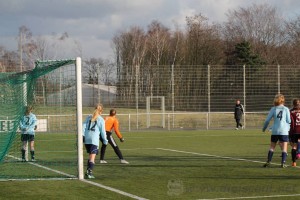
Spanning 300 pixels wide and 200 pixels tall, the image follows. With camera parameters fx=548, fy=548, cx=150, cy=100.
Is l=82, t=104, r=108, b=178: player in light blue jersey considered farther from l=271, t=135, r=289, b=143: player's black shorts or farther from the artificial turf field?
l=271, t=135, r=289, b=143: player's black shorts

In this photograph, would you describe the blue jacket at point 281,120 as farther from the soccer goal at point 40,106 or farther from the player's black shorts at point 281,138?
the soccer goal at point 40,106

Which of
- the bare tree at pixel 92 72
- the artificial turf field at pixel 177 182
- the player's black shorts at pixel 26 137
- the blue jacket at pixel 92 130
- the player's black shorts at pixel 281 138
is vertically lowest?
the artificial turf field at pixel 177 182

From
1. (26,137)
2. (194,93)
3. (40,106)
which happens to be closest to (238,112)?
(194,93)

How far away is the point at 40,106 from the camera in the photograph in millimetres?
16547

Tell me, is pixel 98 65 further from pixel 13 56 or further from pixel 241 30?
pixel 241 30

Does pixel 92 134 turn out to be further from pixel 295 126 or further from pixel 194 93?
pixel 194 93

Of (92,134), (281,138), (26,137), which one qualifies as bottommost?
(26,137)

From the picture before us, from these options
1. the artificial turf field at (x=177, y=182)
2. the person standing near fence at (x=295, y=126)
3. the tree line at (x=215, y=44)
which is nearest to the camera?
the artificial turf field at (x=177, y=182)

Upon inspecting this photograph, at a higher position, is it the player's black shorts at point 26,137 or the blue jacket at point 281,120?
the blue jacket at point 281,120

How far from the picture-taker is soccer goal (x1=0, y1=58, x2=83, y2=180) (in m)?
12.5

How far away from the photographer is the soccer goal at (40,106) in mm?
12508

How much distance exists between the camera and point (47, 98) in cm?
1562

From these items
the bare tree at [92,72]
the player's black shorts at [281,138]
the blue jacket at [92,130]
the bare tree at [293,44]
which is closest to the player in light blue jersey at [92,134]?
the blue jacket at [92,130]

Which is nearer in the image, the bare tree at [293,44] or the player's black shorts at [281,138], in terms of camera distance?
the player's black shorts at [281,138]
